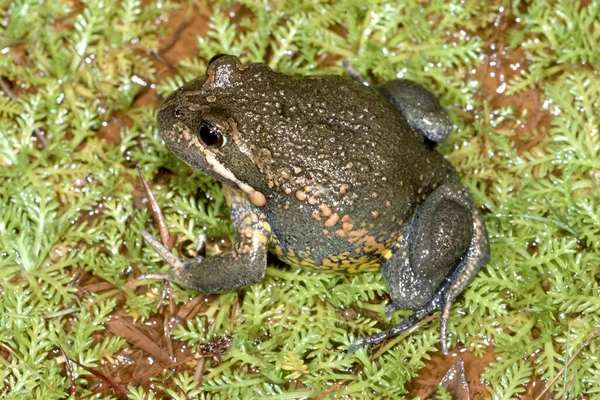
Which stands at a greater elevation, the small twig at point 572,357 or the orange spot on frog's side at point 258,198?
the orange spot on frog's side at point 258,198

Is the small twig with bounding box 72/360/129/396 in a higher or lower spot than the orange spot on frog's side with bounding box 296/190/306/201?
lower

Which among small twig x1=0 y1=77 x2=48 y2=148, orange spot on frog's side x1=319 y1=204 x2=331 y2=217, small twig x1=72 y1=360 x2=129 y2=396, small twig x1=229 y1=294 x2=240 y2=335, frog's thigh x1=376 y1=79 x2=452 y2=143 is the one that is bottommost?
small twig x1=72 y1=360 x2=129 y2=396

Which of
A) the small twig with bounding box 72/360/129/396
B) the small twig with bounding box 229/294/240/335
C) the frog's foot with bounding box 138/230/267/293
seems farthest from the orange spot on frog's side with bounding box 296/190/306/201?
the small twig with bounding box 72/360/129/396

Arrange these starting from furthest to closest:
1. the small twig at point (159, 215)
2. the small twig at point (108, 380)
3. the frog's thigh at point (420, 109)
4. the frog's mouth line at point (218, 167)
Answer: the small twig at point (159, 215), the frog's thigh at point (420, 109), the small twig at point (108, 380), the frog's mouth line at point (218, 167)

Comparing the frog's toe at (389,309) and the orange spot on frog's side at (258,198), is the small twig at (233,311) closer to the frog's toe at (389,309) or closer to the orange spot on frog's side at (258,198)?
the orange spot on frog's side at (258,198)

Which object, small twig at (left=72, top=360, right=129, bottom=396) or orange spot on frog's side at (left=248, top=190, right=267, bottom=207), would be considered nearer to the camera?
orange spot on frog's side at (left=248, top=190, right=267, bottom=207)

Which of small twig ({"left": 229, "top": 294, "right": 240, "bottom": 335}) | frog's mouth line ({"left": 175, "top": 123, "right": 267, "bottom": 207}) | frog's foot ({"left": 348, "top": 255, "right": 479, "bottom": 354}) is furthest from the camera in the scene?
small twig ({"left": 229, "top": 294, "right": 240, "bottom": 335})

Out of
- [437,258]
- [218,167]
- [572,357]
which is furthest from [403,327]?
[218,167]

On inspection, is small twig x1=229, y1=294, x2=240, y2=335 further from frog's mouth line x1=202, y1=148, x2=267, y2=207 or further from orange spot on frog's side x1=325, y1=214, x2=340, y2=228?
orange spot on frog's side x1=325, y1=214, x2=340, y2=228

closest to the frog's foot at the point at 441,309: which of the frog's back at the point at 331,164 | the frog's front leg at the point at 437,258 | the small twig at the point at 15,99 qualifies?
the frog's front leg at the point at 437,258
